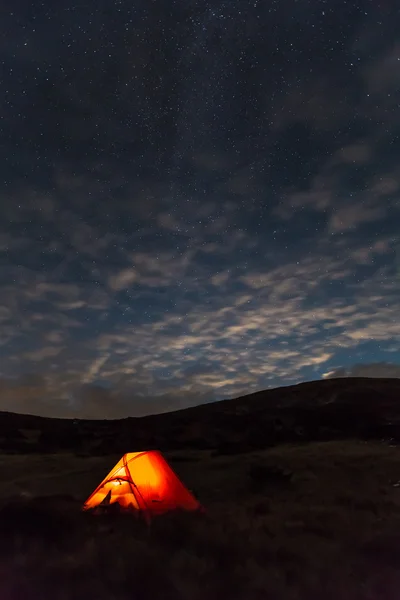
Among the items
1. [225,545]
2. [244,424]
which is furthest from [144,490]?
[244,424]

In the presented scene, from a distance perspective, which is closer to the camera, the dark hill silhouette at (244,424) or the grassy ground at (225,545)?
the grassy ground at (225,545)

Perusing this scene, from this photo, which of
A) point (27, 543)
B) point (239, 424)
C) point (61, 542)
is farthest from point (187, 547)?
point (239, 424)

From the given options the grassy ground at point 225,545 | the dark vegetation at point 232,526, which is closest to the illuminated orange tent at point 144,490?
the dark vegetation at point 232,526

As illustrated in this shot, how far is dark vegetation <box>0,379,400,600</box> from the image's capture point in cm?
828

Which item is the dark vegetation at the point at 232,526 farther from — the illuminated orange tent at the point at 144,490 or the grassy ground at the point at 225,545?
the illuminated orange tent at the point at 144,490

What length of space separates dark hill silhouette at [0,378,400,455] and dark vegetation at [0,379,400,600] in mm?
362

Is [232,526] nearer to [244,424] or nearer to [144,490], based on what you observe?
[144,490]

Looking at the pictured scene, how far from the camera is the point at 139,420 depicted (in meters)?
49.0

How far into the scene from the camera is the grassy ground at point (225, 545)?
26.6 feet

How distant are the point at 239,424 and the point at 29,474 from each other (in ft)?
65.6

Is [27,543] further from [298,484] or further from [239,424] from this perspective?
[239,424]

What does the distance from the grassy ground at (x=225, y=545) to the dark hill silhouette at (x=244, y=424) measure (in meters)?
15.9

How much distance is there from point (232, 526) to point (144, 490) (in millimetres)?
3647

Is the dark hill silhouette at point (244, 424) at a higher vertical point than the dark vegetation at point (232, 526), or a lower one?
higher
